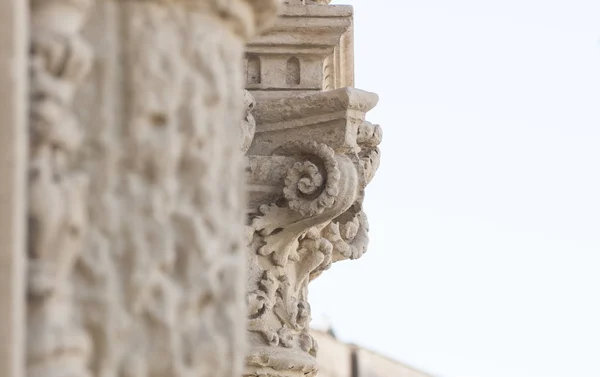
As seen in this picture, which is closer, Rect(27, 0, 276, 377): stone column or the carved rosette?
Rect(27, 0, 276, 377): stone column

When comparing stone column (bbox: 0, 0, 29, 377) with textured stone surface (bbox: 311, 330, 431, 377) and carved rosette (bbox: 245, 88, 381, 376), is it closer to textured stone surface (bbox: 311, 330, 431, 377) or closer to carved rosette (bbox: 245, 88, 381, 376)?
carved rosette (bbox: 245, 88, 381, 376)

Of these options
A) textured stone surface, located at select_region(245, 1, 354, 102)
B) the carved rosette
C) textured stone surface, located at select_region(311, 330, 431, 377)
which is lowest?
textured stone surface, located at select_region(311, 330, 431, 377)

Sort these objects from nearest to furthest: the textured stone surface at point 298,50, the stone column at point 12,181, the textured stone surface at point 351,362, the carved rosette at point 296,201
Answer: the stone column at point 12,181 < the carved rosette at point 296,201 < the textured stone surface at point 298,50 < the textured stone surface at point 351,362

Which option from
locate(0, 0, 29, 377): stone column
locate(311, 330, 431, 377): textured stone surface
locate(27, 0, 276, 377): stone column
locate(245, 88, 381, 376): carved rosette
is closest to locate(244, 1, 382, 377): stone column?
locate(245, 88, 381, 376): carved rosette

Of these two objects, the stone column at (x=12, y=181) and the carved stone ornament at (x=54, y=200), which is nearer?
the stone column at (x=12, y=181)

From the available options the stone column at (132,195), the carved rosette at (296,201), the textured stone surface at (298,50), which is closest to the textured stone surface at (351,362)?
the carved rosette at (296,201)

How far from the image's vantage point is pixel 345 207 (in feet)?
22.8

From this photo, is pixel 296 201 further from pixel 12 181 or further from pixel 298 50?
pixel 12 181

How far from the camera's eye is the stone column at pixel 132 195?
2383 mm

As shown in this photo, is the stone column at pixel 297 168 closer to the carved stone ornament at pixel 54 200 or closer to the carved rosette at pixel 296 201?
the carved rosette at pixel 296 201

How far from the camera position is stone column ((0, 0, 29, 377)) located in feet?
7.32

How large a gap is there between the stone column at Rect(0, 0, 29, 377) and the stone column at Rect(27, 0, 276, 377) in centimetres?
6

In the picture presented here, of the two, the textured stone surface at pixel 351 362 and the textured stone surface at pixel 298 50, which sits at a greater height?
the textured stone surface at pixel 298 50

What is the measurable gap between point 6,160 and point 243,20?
606 millimetres
